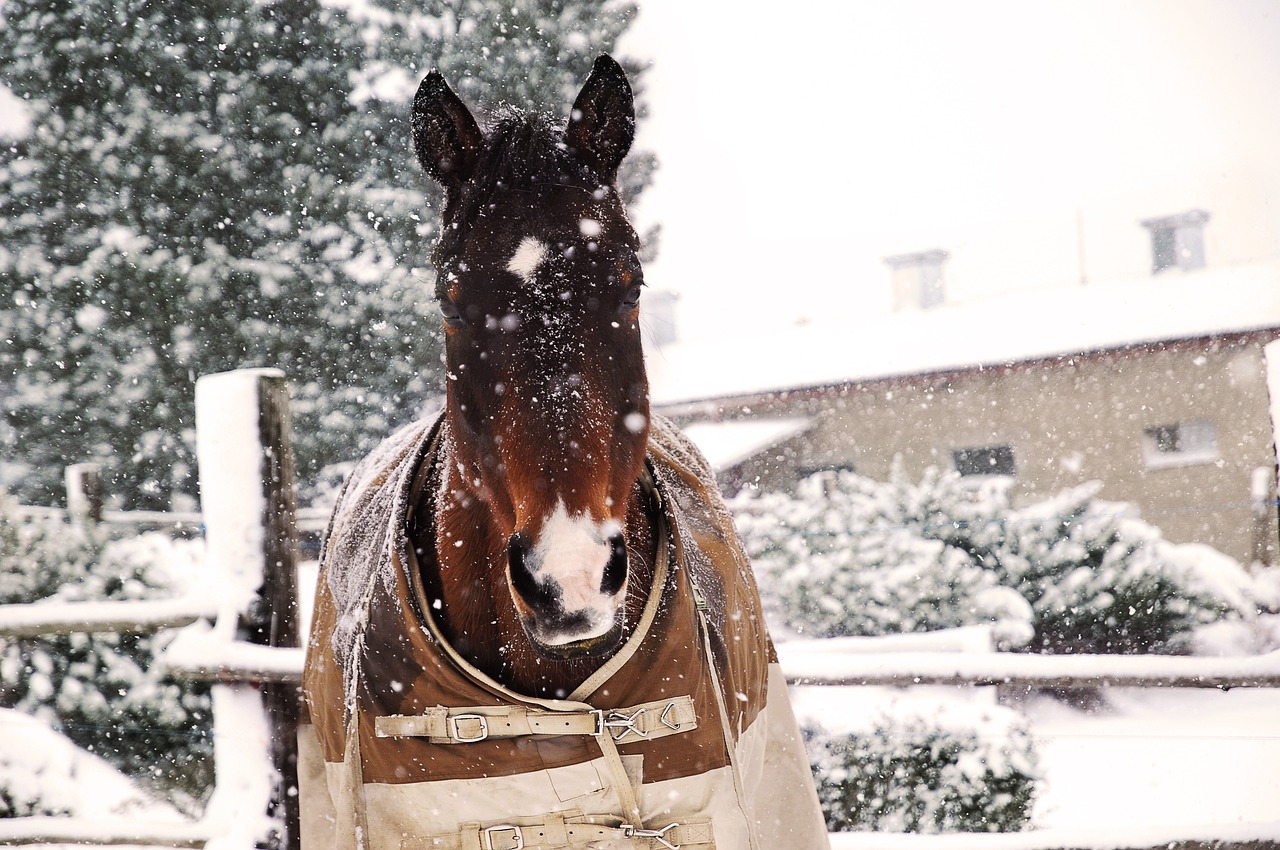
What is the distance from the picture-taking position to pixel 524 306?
1.23 meters

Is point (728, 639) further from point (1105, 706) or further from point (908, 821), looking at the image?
point (1105, 706)

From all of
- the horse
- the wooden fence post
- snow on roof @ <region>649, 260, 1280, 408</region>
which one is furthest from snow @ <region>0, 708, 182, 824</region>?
snow on roof @ <region>649, 260, 1280, 408</region>

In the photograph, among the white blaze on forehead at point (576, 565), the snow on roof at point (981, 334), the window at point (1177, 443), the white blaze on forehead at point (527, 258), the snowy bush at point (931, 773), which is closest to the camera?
the white blaze on forehead at point (576, 565)

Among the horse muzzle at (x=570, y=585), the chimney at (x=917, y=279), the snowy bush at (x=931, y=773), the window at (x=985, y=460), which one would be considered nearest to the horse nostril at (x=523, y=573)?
the horse muzzle at (x=570, y=585)

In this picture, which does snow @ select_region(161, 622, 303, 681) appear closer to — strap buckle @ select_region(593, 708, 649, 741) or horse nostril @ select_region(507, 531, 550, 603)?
strap buckle @ select_region(593, 708, 649, 741)

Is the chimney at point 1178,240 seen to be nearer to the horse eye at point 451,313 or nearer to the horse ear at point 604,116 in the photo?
the horse ear at point 604,116

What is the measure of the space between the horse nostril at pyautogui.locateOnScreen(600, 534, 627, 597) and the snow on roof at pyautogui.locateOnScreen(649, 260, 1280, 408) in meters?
7.77

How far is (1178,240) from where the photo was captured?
39.8 ft

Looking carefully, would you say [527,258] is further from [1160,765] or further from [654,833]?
[1160,765]

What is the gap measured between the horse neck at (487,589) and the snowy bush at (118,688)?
3147mm

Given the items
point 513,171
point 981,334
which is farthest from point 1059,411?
point 513,171

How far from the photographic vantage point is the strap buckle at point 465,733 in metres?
1.32

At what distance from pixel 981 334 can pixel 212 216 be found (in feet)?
29.3

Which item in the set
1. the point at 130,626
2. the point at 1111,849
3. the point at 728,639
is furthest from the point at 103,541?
the point at 1111,849
